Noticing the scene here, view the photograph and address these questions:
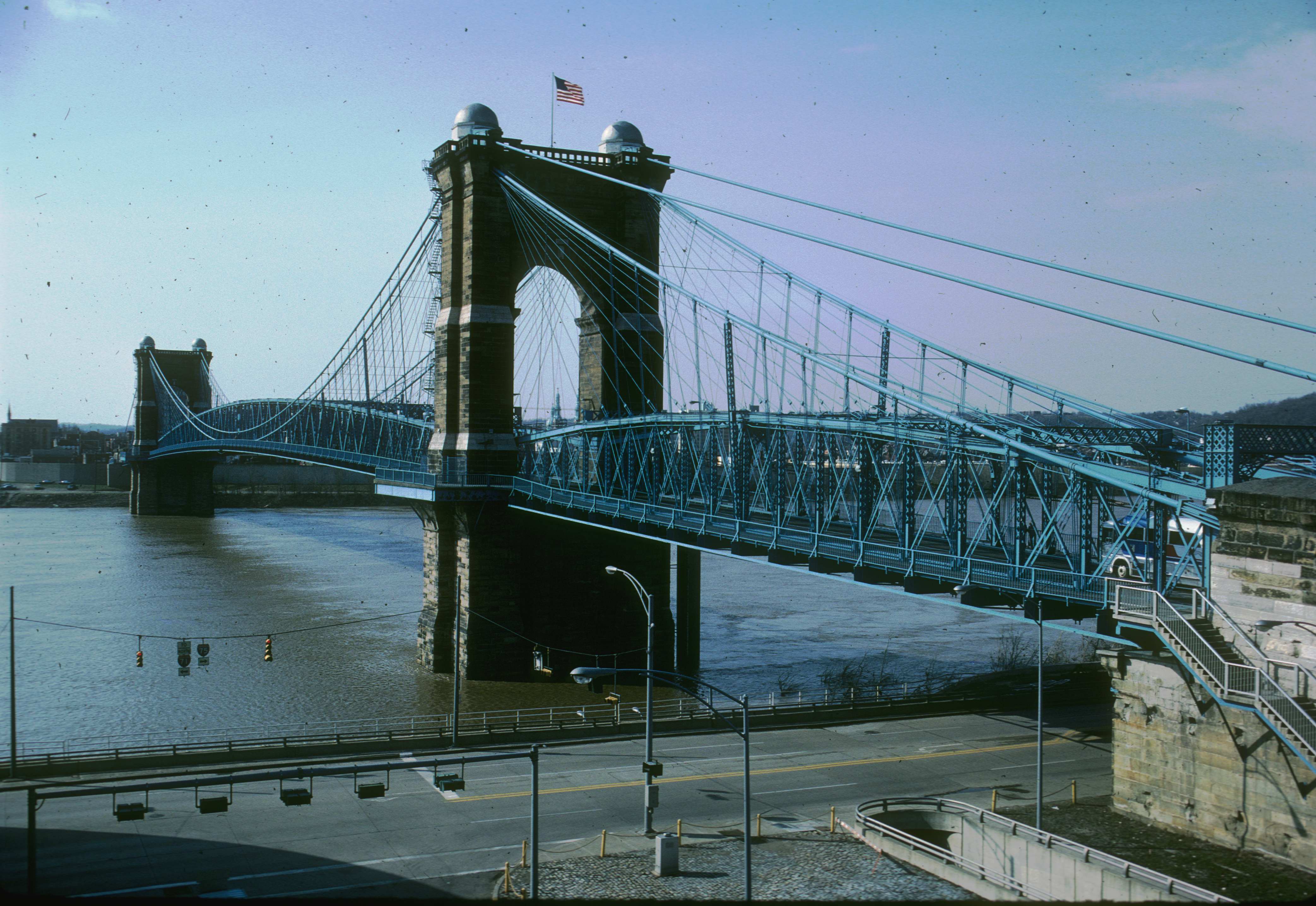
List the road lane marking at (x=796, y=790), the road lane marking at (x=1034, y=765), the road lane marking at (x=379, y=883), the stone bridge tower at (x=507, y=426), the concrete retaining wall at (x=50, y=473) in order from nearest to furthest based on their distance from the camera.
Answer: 1. the road lane marking at (x=379, y=883)
2. the road lane marking at (x=796, y=790)
3. the road lane marking at (x=1034, y=765)
4. the stone bridge tower at (x=507, y=426)
5. the concrete retaining wall at (x=50, y=473)

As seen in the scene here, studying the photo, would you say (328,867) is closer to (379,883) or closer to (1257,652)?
(379,883)

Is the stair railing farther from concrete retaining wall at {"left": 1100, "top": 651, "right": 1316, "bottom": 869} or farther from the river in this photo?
the river

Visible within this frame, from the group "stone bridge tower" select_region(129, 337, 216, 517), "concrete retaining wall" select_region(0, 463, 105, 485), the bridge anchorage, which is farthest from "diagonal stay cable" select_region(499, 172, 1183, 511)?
"concrete retaining wall" select_region(0, 463, 105, 485)

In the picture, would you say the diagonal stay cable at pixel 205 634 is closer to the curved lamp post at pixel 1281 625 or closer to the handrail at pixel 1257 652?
the handrail at pixel 1257 652

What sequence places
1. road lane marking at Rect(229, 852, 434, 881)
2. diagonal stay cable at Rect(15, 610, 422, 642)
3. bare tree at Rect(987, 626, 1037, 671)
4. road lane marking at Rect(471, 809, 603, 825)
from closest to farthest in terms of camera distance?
road lane marking at Rect(229, 852, 434, 881) → road lane marking at Rect(471, 809, 603, 825) → bare tree at Rect(987, 626, 1037, 671) → diagonal stay cable at Rect(15, 610, 422, 642)

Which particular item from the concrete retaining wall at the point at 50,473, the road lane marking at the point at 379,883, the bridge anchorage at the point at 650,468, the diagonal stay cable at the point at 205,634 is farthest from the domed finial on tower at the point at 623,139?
the concrete retaining wall at the point at 50,473

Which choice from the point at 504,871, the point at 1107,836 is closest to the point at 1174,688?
the point at 1107,836
